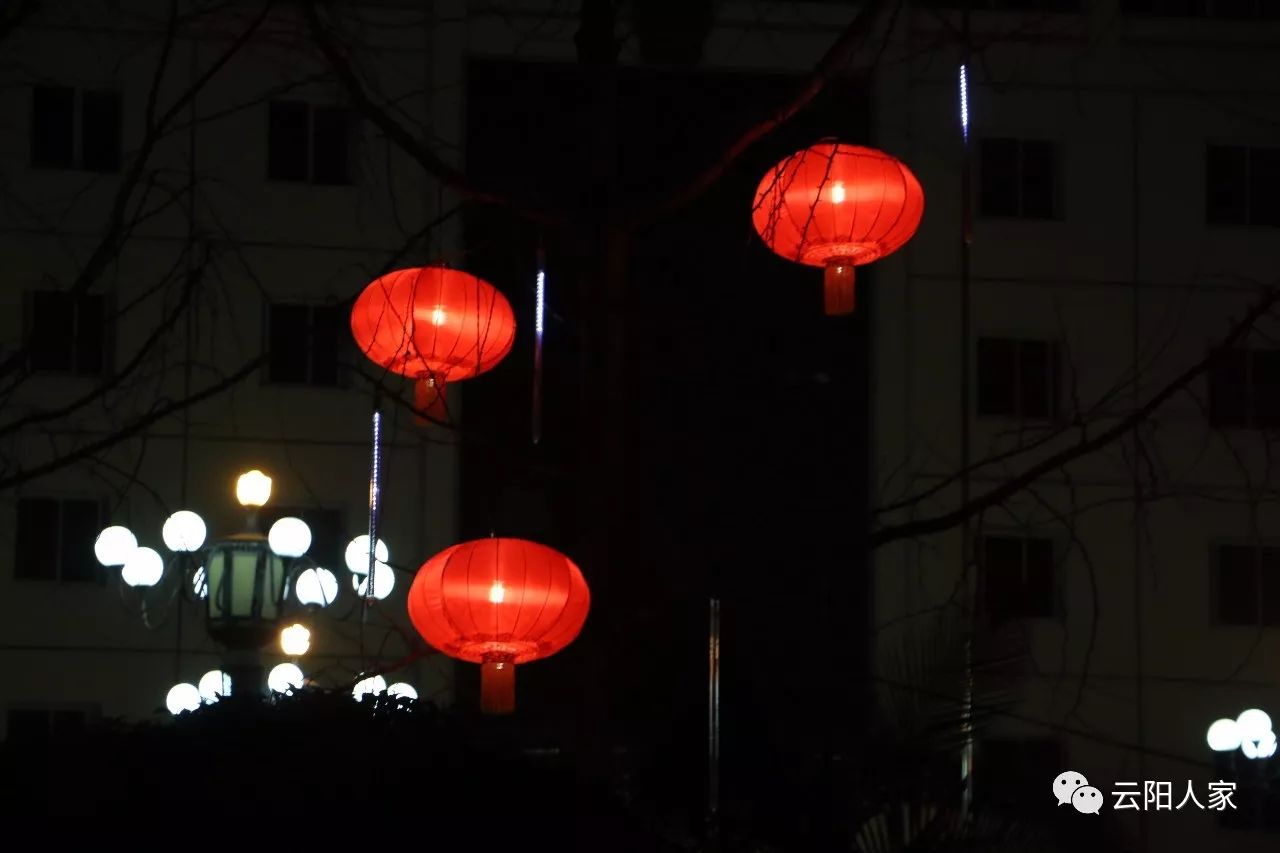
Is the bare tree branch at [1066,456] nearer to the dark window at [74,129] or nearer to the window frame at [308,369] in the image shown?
the window frame at [308,369]

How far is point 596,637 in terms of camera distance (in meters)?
5.20

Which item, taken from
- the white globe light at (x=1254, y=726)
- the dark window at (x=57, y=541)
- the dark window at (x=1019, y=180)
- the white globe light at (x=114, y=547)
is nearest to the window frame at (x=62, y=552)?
the dark window at (x=57, y=541)

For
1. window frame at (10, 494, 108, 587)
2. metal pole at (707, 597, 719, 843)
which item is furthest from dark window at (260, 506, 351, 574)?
metal pole at (707, 597, 719, 843)

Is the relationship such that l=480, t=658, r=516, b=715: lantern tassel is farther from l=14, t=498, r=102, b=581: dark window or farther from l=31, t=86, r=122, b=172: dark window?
l=31, t=86, r=122, b=172: dark window

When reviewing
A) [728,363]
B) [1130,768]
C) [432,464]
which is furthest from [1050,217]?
[432,464]

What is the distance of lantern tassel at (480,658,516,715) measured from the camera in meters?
5.67

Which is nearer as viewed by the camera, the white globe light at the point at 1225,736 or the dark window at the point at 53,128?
the white globe light at the point at 1225,736

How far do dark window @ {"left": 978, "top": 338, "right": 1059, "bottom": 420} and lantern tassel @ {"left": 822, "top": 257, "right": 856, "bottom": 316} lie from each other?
8325 mm

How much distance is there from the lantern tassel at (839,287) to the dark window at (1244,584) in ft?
30.0

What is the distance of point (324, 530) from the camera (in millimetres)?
13500

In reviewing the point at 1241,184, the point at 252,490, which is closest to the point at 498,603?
the point at 252,490

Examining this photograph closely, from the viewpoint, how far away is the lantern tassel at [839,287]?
5.75m

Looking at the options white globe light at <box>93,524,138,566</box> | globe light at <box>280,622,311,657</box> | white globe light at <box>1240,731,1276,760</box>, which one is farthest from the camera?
white globe light at <box>1240,731,1276,760</box>
